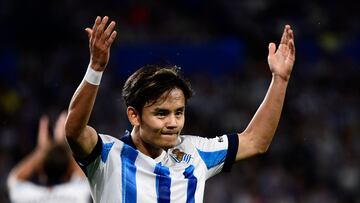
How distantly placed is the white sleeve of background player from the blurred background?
6168 millimetres

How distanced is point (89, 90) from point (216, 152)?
0.94 meters

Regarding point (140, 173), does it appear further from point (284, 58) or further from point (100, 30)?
point (284, 58)

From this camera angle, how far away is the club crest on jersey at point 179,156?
4445 mm

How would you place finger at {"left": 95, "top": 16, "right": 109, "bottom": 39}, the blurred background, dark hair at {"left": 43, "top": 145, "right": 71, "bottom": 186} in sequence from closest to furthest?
finger at {"left": 95, "top": 16, "right": 109, "bottom": 39}, dark hair at {"left": 43, "top": 145, "right": 71, "bottom": 186}, the blurred background

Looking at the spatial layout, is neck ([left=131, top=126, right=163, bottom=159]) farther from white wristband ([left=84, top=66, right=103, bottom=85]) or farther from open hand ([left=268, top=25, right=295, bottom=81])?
open hand ([left=268, top=25, right=295, bottom=81])

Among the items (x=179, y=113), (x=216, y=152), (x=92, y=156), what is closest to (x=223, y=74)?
(x=216, y=152)

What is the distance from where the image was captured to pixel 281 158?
1228cm

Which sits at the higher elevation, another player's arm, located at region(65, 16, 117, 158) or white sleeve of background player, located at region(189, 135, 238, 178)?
another player's arm, located at region(65, 16, 117, 158)

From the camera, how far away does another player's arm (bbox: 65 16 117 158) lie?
3.89 metres

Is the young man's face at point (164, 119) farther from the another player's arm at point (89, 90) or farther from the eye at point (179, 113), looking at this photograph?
the another player's arm at point (89, 90)

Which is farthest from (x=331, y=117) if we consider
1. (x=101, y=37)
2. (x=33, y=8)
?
(x=101, y=37)

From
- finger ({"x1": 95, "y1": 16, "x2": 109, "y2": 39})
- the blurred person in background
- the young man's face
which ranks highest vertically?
finger ({"x1": 95, "y1": 16, "x2": 109, "y2": 39})

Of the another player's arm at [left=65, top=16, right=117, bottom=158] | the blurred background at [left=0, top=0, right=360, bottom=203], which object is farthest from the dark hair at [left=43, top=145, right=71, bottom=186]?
the blurred background at [left=0, top=0, right=360, bottom=203]

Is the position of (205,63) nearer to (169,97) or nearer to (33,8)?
(33,8)
